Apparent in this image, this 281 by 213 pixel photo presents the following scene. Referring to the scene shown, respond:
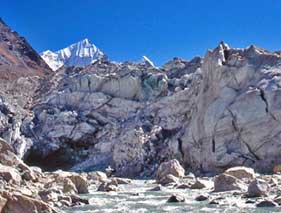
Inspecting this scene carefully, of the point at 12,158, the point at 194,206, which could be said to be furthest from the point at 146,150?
the point at 194,206

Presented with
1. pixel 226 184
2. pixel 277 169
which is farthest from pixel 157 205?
pixel 277 169

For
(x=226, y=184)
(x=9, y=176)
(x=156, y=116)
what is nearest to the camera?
(x=9, y=176)

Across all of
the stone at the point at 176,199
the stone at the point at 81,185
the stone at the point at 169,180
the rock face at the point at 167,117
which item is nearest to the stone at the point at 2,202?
the stone at the point at 176,199

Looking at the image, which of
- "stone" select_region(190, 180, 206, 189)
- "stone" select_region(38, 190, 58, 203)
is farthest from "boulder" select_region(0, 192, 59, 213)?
"stone" select_region(190, 180, 206, 189)

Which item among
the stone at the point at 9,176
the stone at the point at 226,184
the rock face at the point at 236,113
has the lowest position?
the stone at the point at 226,184

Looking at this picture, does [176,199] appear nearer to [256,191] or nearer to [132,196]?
[256,191]

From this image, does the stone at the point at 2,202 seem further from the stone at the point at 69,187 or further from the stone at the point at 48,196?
the stone at the point at 69,187

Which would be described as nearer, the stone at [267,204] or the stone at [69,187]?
the stone at [267,204]

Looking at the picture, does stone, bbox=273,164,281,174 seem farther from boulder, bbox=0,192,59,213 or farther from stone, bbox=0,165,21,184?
boulder, bbox=0,192,59,213

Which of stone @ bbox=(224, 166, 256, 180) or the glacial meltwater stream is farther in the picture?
stone @ bbox=(224, 166, 256, 180)

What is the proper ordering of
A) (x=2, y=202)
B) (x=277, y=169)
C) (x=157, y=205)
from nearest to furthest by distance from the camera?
(x=2, y=202) → (x=157, y=205) → (x=277, y=169)

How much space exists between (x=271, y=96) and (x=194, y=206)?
32.1 m

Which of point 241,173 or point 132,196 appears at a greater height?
point 241,173

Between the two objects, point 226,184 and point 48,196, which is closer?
point 48,196
